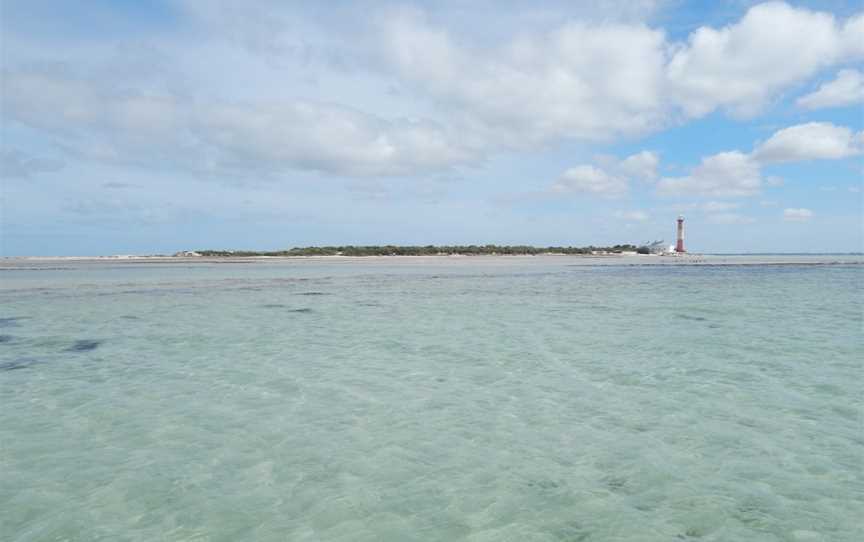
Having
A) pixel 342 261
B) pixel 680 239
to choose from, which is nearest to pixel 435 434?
pixel 342 261

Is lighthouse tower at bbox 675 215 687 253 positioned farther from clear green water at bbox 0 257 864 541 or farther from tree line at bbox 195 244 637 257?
clear green water at bbox 0 257 864 541

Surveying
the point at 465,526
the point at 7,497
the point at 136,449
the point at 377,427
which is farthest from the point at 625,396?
the point at 7,497

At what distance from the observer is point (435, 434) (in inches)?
237

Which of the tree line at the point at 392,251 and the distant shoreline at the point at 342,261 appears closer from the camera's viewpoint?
the distant shoreline at the point at 342,261

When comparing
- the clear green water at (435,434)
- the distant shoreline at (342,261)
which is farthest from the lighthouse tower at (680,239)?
the clear green water at (435,434)

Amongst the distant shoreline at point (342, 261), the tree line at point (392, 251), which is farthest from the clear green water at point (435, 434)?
the tree line at point (392, 251)

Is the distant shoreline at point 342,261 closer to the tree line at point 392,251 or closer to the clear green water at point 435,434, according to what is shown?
the tree line at point 392,251

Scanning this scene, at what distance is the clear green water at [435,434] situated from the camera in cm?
418

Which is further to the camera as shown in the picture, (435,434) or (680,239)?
(680,239)

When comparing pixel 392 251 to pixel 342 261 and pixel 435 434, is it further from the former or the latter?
pixel 435 434

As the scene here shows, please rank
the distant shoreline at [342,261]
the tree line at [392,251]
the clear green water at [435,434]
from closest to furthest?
the clear green water at [435,434]
the distant shoreline at [342,261]
the tree line at [392,251]

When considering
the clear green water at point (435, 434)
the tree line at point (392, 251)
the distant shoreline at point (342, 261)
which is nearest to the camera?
the clear green water at point (435, 434)

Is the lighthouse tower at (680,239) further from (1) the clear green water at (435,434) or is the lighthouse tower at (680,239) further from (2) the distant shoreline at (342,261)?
(1) the clear green water at (435,434)

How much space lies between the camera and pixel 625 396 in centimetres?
734
